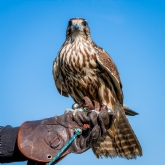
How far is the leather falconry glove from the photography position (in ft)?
11.7

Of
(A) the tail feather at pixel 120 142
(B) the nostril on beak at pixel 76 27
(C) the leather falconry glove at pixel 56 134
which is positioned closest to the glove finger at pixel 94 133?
(C) the leather falconry glove at pixel 56 134

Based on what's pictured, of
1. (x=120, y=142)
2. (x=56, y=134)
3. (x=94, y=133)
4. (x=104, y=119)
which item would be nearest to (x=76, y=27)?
(x=120, y=142)

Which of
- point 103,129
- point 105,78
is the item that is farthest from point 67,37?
point 103,129

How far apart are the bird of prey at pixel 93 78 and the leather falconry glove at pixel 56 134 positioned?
1780 mm

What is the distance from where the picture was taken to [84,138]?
3.75m

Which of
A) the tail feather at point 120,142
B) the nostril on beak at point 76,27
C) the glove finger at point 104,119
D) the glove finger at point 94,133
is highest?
the nostril on beak at point 76,27

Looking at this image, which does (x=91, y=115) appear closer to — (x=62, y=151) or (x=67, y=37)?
(x=62, y=151)

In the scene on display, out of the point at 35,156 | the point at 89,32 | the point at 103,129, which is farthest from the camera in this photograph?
the point at 89,32

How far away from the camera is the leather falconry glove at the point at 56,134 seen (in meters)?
3.56

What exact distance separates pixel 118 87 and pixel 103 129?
200cm

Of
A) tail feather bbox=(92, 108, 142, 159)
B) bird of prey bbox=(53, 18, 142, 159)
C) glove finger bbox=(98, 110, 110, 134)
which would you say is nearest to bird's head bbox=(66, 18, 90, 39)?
bird of prey bbox=(53, 18, 142, 159)

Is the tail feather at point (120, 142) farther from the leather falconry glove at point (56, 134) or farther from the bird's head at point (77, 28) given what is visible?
the leather falconry glove at point (56, 134)

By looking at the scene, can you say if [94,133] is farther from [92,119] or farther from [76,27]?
[76,27]

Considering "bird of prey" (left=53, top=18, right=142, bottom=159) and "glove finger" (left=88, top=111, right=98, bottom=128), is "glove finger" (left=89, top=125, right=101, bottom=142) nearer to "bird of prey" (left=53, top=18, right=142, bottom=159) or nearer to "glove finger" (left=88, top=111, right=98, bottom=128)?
"glove finger" (left=88, top=111, right=98, bottom=128)
